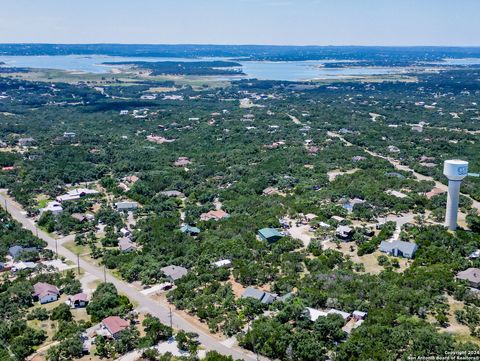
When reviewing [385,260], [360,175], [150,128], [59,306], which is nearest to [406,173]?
[360,175]

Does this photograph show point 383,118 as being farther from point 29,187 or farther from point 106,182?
point 29,187

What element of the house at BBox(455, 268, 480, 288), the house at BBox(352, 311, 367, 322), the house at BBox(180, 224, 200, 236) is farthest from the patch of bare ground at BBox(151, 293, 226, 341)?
the house at BBox(455, 268, 480, 288)

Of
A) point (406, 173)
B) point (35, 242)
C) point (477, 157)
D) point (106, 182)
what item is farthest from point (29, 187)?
point (477, 157)

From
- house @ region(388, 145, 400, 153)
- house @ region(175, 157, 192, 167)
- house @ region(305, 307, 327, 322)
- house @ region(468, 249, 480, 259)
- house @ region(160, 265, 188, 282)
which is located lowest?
house @ region(160, 265, 188, 282)

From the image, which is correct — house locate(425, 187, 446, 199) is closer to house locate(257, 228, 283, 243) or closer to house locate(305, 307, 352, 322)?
house locate(257, 228, 283, 243)

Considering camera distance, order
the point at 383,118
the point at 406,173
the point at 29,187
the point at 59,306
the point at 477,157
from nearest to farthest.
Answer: the point at 59,306 → the point at 29,187 → the point at 406,173 → the point at 477,157 → the point at 383,118

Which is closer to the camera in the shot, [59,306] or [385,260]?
[59,306]

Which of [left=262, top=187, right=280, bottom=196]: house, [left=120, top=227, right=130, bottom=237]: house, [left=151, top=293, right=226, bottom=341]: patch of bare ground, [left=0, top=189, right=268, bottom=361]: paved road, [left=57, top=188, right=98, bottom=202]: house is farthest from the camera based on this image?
[left=262, top=187, right=280, bottom=196]: house

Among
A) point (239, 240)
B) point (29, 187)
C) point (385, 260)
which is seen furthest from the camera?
point (29, 187)
